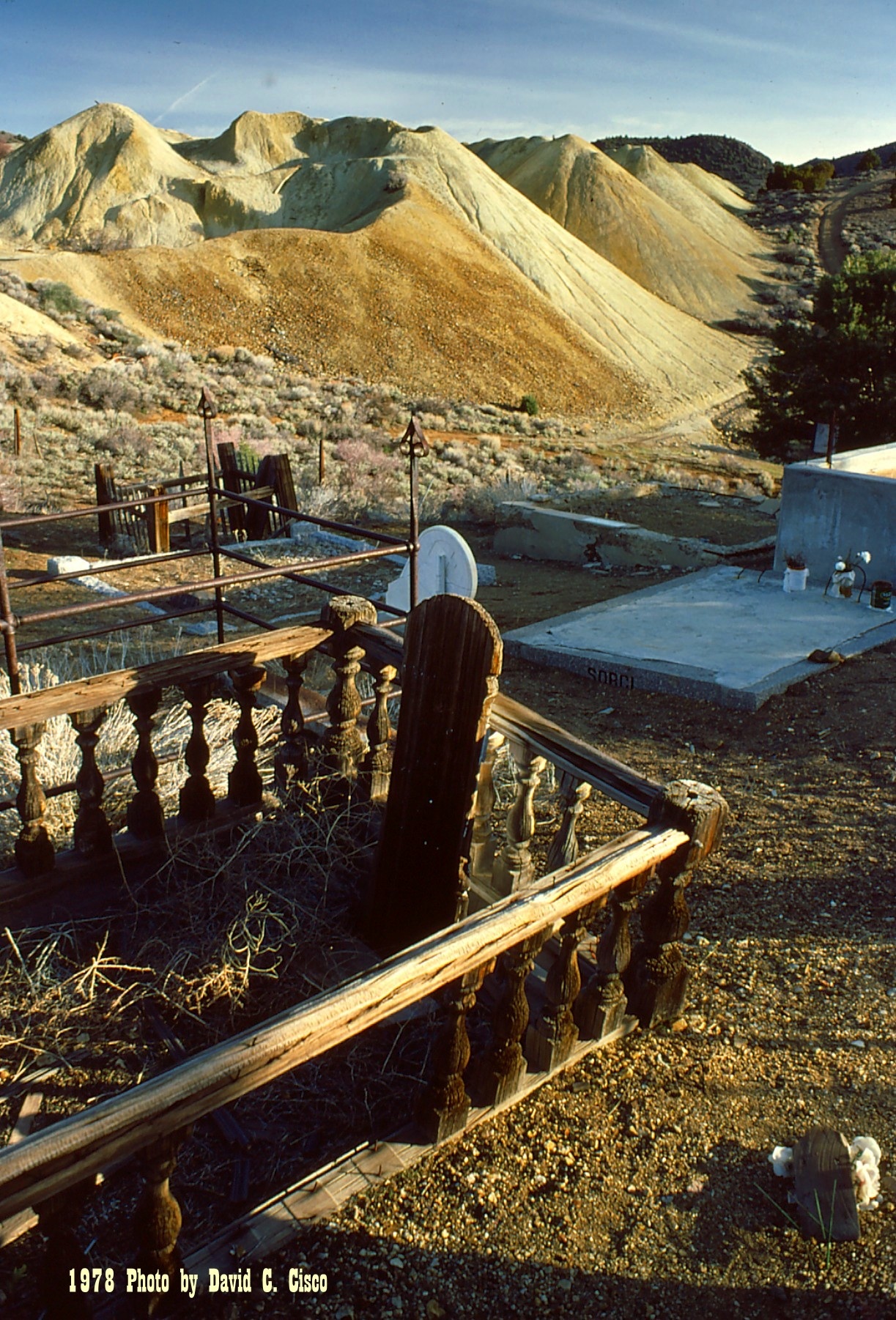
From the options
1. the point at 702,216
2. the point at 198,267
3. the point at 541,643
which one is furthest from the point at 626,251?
the point at 541,643

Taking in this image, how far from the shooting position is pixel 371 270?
37562 mm

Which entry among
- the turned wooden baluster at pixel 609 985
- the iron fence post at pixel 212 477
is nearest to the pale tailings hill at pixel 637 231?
the iron fence post at pixel 212 477

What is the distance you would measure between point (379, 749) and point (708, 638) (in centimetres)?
430

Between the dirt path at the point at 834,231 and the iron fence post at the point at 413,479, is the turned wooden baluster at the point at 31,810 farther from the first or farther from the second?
the dirt path at the point at 834,231

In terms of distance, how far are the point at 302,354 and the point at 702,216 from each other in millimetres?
44921

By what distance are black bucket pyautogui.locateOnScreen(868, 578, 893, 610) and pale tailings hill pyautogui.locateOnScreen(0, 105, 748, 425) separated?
26160 mm

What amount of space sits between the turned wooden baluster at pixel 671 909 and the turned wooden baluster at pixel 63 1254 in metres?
1.65

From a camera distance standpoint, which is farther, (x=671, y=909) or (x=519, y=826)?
(x=519, y=826)

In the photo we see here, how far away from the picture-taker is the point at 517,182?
60.5 m

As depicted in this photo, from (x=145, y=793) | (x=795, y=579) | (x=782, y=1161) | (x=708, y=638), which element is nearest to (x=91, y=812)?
(x=145, y=793)

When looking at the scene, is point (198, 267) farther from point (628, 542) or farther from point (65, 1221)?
point (65, 1221)

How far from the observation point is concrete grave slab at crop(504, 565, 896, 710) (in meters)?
6.54

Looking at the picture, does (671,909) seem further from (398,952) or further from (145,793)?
(145,793)

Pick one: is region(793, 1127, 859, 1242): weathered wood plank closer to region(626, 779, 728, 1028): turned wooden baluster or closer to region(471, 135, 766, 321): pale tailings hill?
region(626, 779, 728, 1028): turned wooden baluster
